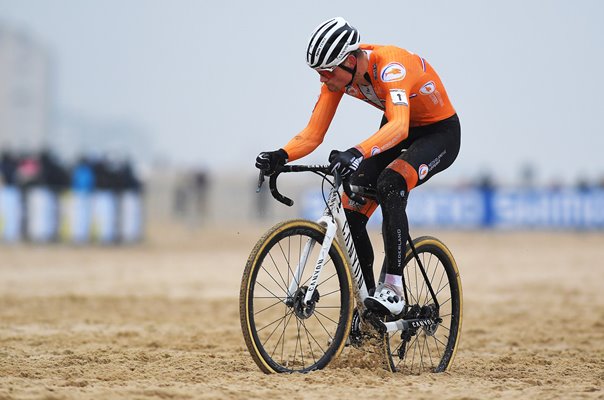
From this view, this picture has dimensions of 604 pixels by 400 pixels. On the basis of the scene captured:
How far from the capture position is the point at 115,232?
2266 centimetres

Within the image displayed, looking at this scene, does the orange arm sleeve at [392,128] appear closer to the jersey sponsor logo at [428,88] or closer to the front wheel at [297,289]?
the jersey sponsor logo at [428,88]

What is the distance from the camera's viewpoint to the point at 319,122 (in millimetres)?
6266

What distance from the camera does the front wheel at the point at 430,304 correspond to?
20.6ft

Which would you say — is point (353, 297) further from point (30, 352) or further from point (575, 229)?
point (575, 229)

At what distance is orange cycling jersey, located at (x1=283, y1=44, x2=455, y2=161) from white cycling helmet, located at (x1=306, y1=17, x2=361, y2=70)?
25 centimetres

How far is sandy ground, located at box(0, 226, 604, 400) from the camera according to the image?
5.23m

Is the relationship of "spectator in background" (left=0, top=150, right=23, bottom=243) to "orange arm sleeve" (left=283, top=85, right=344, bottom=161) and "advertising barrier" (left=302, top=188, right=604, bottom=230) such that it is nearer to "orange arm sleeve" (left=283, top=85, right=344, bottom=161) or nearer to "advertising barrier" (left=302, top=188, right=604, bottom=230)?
"advertising barrier" (left=302, top=188, right=604, bottom=230)

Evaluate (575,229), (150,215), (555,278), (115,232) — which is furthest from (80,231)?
(150,215)

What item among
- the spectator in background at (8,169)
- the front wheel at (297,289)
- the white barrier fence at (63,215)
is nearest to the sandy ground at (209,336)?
the front wheel at (297,289)

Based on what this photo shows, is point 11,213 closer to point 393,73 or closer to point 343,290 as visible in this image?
point 343,290

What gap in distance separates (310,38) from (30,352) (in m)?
3.12

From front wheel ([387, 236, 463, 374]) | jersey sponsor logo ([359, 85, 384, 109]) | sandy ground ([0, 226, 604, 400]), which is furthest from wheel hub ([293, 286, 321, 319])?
jersey sponsor logo ([359, 85, 384, 109])

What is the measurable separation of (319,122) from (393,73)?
66 cm

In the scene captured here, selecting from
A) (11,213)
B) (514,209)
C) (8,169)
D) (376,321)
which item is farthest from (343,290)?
(514,209)
